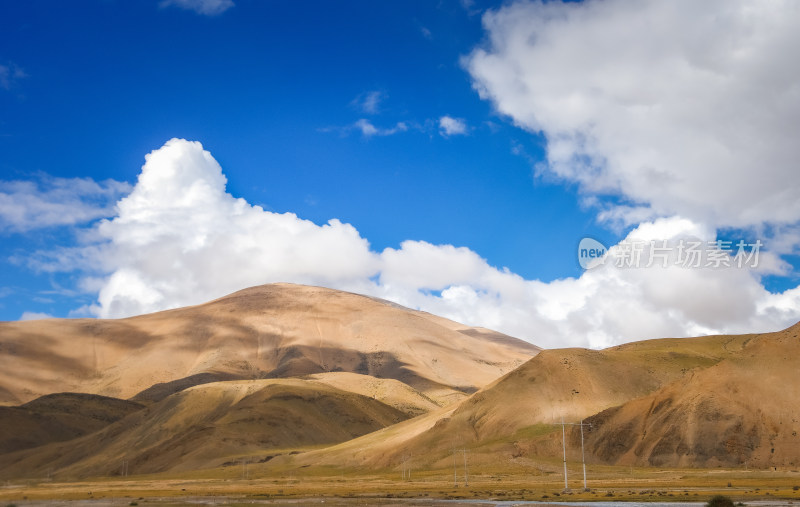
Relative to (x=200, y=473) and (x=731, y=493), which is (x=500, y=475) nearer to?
(x=731, y=493)

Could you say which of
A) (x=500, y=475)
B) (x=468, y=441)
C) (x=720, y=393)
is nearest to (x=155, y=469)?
(x=468, y=441)

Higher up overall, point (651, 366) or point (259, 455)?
point (651, 366)

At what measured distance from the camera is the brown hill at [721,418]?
12925cm

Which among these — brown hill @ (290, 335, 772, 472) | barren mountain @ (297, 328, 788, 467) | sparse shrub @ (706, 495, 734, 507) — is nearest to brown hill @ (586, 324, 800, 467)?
barren mountain @ (297, 328, 788, 467)

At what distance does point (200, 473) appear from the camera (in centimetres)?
17275

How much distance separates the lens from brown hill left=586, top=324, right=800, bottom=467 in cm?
12925

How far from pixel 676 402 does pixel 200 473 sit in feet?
332

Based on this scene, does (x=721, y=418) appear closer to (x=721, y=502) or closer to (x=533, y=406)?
(x=533, y=406)

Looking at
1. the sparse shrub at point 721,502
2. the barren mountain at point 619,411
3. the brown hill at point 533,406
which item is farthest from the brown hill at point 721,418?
the sparse shrub at point 721,502

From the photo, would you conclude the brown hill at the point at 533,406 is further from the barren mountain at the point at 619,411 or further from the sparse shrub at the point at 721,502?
the sparse shrub at the point at 721,502

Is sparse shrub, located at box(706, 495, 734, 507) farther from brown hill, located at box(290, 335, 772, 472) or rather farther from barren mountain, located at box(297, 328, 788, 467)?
brown hill, located at box(290, 335, 772, 472)

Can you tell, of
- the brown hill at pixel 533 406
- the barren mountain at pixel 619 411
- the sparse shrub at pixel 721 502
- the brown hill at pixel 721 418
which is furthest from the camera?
the brown hill at pixel 533 406

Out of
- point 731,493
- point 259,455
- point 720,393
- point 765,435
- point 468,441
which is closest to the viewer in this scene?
point 731,493

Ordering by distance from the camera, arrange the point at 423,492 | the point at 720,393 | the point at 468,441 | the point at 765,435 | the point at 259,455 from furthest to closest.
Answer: the point at 259,455 → the point at 468,441 → the point at 720,393 → the point at 765,435 → the point at 423,492
